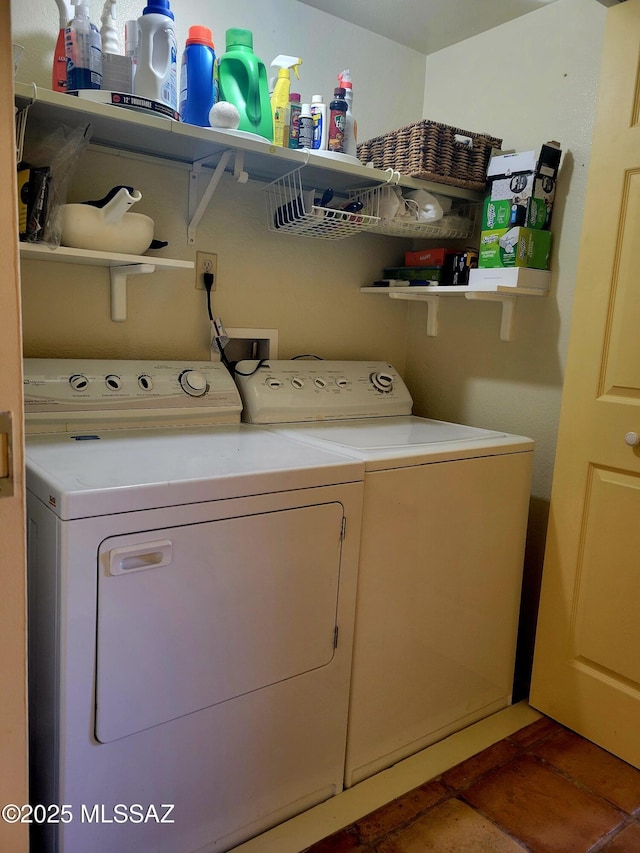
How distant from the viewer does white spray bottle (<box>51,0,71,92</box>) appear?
1.56 m

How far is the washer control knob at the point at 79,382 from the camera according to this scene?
1.72 metres

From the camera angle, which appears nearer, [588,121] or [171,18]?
[171,18]

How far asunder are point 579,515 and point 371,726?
2.86 ft

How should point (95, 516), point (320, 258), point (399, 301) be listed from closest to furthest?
point (95, 516)
point (320, 258)
point (399, 301)

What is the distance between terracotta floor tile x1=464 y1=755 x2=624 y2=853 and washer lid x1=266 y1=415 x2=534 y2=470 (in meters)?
0.91

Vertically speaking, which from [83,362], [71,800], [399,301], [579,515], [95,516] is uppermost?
[399,301]

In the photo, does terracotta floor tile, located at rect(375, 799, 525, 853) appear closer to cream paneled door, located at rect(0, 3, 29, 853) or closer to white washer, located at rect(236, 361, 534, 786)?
white washer, located at rect(236, 361, 534, 786)

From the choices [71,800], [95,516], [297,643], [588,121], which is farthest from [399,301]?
[71,800]

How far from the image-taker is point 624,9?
1.70 m

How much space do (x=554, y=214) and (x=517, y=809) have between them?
1784 millimetres

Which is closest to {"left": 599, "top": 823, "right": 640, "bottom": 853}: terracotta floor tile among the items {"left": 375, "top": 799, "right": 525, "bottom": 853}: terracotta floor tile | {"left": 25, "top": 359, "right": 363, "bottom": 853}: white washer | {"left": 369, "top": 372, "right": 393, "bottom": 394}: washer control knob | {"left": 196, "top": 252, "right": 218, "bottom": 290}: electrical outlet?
{"left": 375, "top": 799, "right": 525, "bottom": 853}: terracotta floor tile

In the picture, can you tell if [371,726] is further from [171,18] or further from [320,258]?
[171,18]

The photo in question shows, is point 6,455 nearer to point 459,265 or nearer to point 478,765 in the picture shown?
point 478,765

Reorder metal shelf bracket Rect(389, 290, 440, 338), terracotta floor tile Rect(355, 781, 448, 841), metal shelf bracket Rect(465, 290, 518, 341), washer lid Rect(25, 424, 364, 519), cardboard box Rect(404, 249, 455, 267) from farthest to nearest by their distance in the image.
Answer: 1. metal shelf bracket Rect(389, 290, 440, 338)
2. cardboard box Rect(404, 249, 455, 267)
3. metal shelf bracket Rect(465, 290, 518, 341)
4. terracotta floor tile Rect(355, 781, 448, 841)
5. washer lid Rect(25, 424, 364, 519)
